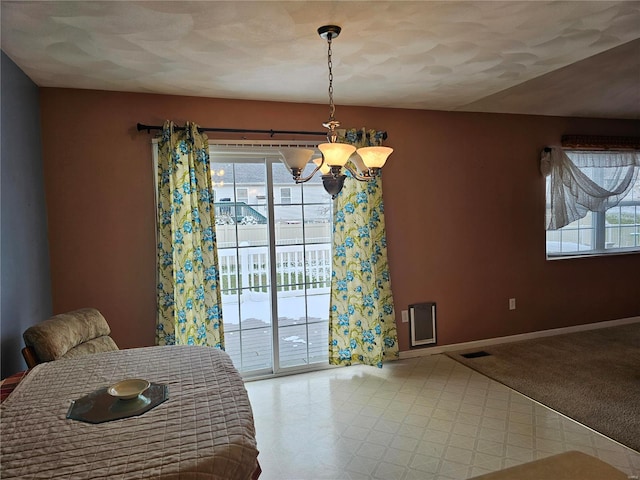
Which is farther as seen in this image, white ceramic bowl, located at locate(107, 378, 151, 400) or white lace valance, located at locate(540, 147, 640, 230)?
white lace valance, located at locate(540, 147, 640, 230)

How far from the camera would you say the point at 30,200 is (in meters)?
2.73

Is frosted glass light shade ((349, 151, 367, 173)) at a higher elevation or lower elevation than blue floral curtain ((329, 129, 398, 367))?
higher

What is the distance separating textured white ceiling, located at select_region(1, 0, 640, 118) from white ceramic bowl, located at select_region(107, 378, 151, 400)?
168 cm

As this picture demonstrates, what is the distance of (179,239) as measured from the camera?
3.24 m

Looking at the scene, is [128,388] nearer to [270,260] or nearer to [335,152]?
[335,152]

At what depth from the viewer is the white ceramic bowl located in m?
1.65

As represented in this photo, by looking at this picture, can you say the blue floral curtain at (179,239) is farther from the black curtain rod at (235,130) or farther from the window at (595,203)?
the window at (595,203)

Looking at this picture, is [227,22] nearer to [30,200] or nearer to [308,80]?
[308,80]

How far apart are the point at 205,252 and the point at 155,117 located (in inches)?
44.9

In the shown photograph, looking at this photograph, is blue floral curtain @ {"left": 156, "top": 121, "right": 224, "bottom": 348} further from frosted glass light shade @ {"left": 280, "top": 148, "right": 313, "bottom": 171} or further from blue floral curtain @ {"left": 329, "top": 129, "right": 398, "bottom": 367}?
frosted glass light shade @ {"left": 280, "top": 148, "right": 313, "bottom": 171}

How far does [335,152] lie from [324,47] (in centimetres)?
86

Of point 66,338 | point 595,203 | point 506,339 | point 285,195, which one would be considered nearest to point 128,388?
point 66,338

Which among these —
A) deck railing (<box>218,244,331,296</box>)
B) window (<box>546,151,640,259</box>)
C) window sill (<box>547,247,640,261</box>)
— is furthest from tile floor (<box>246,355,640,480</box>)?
window (<box>546,151,640,259</box>)

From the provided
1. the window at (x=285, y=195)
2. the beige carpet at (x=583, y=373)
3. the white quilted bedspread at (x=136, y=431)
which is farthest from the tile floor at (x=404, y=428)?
the window at (x=285, y=195)
